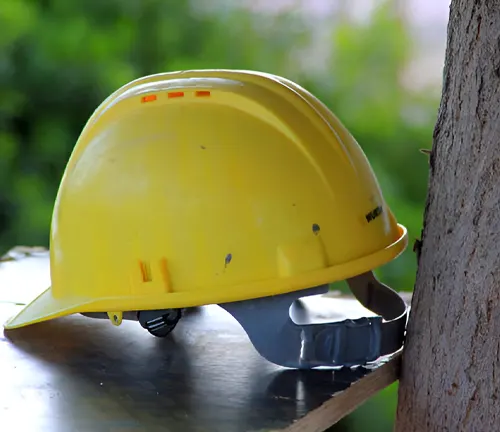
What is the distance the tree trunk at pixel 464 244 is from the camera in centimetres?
101

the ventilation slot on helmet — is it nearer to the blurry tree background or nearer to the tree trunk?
the tree trunk

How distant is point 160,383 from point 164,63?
223cm

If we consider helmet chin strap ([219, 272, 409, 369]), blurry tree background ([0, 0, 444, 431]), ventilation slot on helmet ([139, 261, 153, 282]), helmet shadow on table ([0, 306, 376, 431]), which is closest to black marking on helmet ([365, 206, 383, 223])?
helmet chin strap ([219, 272, 409, 369])

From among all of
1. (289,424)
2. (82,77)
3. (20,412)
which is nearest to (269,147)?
(289,424)

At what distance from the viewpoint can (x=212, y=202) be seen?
44.8 inches

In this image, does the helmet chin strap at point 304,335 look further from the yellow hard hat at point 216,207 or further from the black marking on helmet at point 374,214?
the black marking on helmet at point 374,214

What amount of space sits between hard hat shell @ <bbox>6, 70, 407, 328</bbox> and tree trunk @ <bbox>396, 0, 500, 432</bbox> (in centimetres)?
13

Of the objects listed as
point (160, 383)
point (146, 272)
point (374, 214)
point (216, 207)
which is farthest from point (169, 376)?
point (374, 214)

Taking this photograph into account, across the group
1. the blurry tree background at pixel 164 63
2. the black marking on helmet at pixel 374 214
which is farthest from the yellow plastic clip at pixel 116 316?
the blurry tree background at pixel 164 63

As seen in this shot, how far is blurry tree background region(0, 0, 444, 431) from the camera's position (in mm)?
2830

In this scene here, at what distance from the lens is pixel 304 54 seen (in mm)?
3012

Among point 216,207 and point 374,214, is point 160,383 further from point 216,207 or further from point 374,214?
point 374,214

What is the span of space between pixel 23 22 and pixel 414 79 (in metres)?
1.56

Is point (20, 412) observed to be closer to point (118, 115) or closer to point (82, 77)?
point (118, 115)
